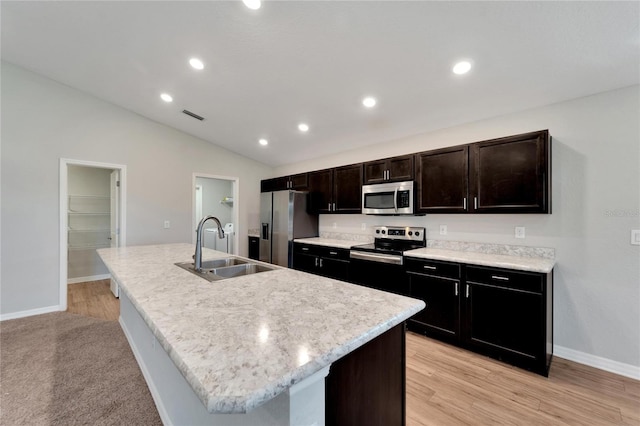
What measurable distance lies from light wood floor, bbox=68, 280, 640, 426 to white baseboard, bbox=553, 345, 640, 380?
6 cm

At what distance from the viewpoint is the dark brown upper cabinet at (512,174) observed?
2250mm

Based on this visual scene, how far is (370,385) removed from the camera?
1106 millimetres

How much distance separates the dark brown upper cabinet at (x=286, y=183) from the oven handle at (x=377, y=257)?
1629mm

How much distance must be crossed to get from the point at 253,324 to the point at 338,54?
2.17 m

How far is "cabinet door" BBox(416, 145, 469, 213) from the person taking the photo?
2682mm

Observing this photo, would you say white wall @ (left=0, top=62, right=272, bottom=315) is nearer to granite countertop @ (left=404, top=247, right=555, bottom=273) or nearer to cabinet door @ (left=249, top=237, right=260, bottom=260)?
cabinet door @ (left=249, top=237, right=260, bottom=260)

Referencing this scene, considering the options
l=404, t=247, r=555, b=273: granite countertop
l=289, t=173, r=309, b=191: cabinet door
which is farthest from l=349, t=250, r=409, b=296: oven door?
l=289, t=173, r=309, b=191: cabinet door

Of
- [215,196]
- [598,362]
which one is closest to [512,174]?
[598,362]

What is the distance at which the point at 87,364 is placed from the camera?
2.27 meters

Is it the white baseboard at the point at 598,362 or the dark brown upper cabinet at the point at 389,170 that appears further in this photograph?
the dark brown upper cabinet at the point at 389,170

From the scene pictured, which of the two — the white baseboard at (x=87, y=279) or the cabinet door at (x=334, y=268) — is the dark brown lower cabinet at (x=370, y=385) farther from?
the white baseboard at (x=87, y=279)

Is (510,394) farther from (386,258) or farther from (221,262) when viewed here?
(221,262)

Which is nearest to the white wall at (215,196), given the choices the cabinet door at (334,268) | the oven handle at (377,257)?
the cabinet door at (334,268)

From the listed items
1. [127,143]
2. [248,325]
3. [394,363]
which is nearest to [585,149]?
[394,363]
